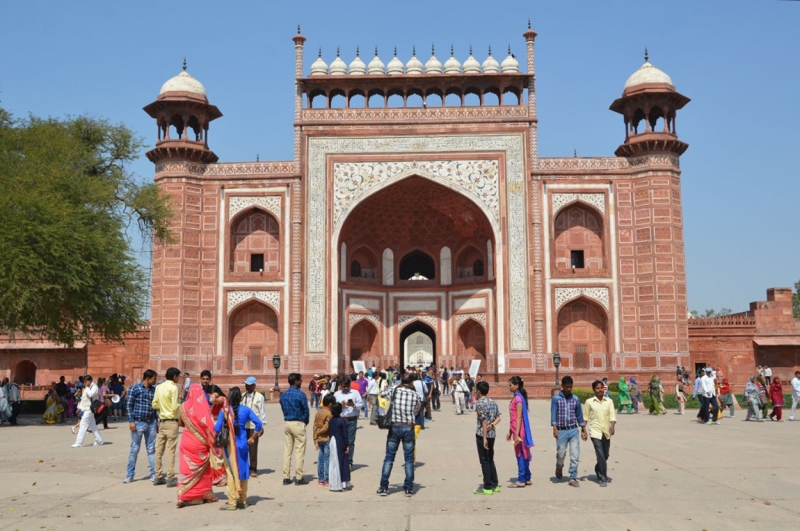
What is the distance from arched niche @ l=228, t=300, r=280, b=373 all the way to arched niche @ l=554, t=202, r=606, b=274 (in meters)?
11.7

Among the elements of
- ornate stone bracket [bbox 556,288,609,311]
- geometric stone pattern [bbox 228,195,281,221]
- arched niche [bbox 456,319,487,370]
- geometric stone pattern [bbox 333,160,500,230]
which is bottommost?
arched niche [bbox 456,319,487,370]

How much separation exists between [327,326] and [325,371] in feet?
5.70

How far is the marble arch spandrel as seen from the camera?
29.8m


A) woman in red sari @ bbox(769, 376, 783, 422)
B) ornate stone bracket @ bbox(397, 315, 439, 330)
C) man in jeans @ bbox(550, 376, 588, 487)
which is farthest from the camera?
ornate stone bracket @ bbox(397, 315, 439, 330)

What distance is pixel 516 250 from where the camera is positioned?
99.1ft

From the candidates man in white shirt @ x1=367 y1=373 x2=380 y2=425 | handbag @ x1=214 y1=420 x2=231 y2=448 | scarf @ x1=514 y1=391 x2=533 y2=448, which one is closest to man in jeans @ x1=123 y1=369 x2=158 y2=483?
handbag @ x1=214 y1=420 x2=231 y2=448

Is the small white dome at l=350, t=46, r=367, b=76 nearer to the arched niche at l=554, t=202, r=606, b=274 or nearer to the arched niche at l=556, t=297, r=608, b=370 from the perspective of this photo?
the arched niche at l=554, t=202, r=606, b=274

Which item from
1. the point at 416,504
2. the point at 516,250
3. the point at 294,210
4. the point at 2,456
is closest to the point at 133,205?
the point at 294,210

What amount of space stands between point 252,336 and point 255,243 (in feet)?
12.3

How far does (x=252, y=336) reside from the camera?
102ft

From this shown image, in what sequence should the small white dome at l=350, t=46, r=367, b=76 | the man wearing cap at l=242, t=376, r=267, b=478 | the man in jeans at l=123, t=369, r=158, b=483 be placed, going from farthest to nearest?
the small white dome at l=350, t=46, r=367, b=76, the man in jeans at l=123, t=369, r=158, b=483, the man wearing cap at l=242, t=376, r=267, b=478

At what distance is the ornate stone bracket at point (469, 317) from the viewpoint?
3247 centimetres

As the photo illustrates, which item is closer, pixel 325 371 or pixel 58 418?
pixel 58 418

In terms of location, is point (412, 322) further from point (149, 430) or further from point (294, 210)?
point (149, 430)
